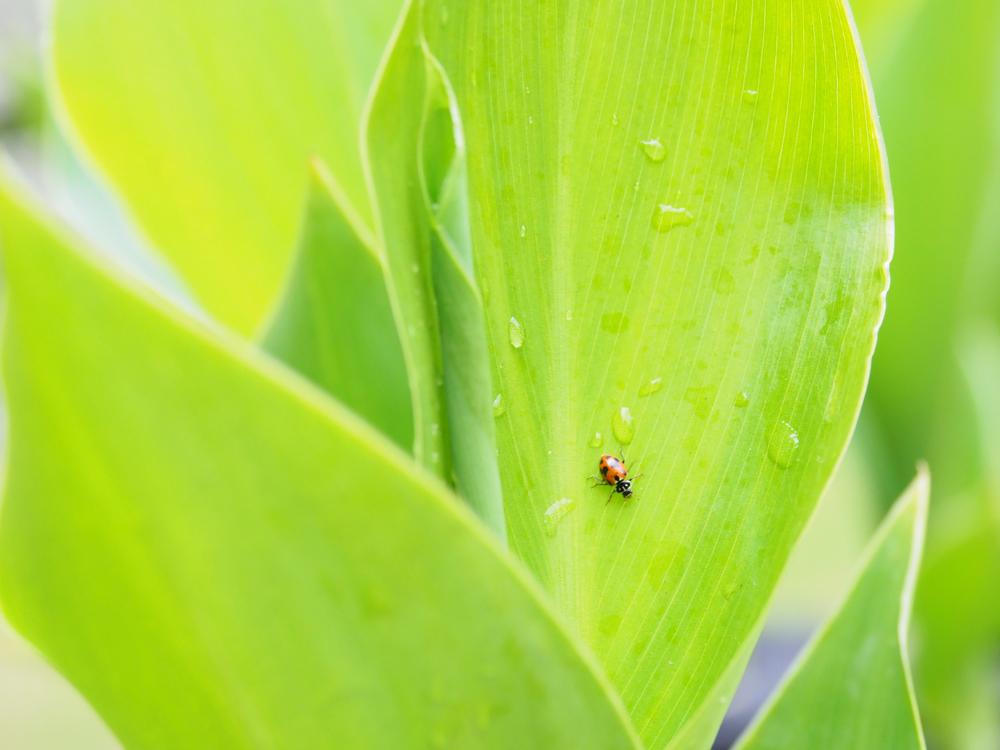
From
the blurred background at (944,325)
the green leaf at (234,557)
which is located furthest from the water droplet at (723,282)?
the blurred background at (944,325)

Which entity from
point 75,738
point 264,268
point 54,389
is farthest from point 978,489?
point 75,738

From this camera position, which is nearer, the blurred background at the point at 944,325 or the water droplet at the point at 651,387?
the water droplet at the point at 651,387

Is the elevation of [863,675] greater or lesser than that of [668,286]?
A: lesser

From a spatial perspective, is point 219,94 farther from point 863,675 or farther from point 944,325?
point 944,325

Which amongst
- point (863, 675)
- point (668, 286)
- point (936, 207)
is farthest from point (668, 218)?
point (936, 207)

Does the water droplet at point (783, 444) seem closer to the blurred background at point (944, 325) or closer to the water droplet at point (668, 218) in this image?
the water droplet at point (668, 218)

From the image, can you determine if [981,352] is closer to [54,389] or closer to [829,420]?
[829,420]

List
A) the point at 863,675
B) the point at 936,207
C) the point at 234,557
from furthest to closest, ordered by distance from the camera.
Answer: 1. the point at 936,207
2. the point at 863,675
3. the point at 234,557
